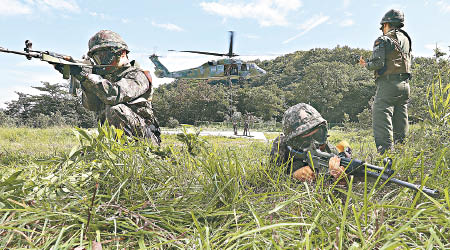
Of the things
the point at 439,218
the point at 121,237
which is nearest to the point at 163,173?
the point at 121,237

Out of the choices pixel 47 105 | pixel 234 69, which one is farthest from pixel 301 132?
pixel 47 105

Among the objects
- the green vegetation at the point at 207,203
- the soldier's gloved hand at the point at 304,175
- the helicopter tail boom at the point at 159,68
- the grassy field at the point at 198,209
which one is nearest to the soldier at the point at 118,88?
the green vegetation at the point at 207,203

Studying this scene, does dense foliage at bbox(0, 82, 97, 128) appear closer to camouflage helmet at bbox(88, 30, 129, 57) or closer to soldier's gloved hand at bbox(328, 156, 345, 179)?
camouflage helmet at bbox(88, 30, 129, 57)

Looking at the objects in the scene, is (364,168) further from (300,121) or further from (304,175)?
(300,121)

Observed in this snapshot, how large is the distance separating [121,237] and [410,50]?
4.66m

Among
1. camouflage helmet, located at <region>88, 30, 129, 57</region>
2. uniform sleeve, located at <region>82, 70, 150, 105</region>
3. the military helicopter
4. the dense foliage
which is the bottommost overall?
the dense foliage

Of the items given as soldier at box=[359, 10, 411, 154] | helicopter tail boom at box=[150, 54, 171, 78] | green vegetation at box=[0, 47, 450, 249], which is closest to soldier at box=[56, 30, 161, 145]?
green vegetation at box=[0, 47, 450, 249]

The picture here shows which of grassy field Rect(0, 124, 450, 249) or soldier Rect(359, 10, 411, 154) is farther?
soldier Rect(359, 10, 411, 154)

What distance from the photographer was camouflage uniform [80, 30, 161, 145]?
114 inches

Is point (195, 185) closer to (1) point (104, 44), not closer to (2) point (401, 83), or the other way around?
(1) point (104, 44)

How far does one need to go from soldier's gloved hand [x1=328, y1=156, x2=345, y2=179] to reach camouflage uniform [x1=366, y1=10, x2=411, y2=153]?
263 centimetres

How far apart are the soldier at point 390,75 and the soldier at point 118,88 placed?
10.6 ft

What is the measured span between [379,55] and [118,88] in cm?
362

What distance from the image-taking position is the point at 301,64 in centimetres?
4234
